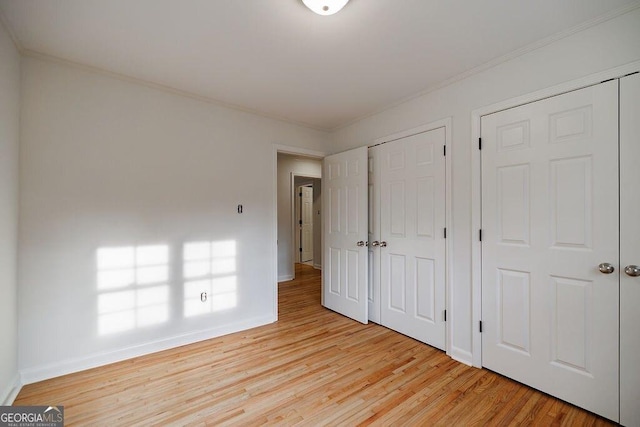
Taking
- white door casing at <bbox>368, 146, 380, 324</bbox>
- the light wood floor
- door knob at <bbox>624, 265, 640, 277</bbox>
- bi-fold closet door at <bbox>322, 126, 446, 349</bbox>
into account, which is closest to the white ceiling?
bi-fold closet door at <bbox>322, 126, 446, 349</bbox>

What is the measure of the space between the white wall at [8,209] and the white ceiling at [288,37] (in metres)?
0.25

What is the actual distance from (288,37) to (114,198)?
2.01m

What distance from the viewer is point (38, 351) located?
6.89 feet

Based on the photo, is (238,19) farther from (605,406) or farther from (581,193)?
(605,406)

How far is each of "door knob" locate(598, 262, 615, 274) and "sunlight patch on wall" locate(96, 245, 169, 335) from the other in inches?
134

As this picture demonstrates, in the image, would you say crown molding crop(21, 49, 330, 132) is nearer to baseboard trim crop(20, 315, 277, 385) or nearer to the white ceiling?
the white ceiling

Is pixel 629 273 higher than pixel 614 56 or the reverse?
the reverse

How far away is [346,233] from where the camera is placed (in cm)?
348

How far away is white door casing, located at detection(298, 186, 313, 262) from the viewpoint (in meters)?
7.08

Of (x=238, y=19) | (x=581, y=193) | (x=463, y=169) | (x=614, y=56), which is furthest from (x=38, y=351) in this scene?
(x=614, y=56)

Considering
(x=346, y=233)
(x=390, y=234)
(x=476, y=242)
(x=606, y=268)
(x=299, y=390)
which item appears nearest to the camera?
(x=606, y=268)

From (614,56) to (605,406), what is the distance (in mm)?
2187

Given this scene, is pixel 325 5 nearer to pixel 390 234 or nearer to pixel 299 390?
pixel 390 234

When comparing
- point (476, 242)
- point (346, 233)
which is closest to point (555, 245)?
point (476, 242)
